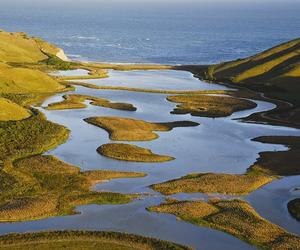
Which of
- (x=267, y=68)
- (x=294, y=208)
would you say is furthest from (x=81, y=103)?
(x=294, y=208)

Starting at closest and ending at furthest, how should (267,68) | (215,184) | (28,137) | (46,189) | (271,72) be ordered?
(46,189), (215,184), (28,137), (271,72), (267,68)

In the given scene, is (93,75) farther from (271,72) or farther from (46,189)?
(46,189)

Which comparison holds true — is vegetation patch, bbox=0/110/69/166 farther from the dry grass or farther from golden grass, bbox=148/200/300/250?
the dry grass

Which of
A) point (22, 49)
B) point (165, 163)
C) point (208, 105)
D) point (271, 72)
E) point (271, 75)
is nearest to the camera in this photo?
point (165, 163)

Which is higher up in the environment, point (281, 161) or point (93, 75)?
point (281, 161)

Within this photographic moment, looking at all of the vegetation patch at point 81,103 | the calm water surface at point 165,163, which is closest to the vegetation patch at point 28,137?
the calm water surface at point 165,163

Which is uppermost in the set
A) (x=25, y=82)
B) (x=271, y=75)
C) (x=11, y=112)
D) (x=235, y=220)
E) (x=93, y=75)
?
(x=271, y=75)

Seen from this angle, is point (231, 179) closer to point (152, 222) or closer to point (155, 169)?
point (155, 169)

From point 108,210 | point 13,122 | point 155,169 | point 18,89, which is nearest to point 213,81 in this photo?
point 18,89
